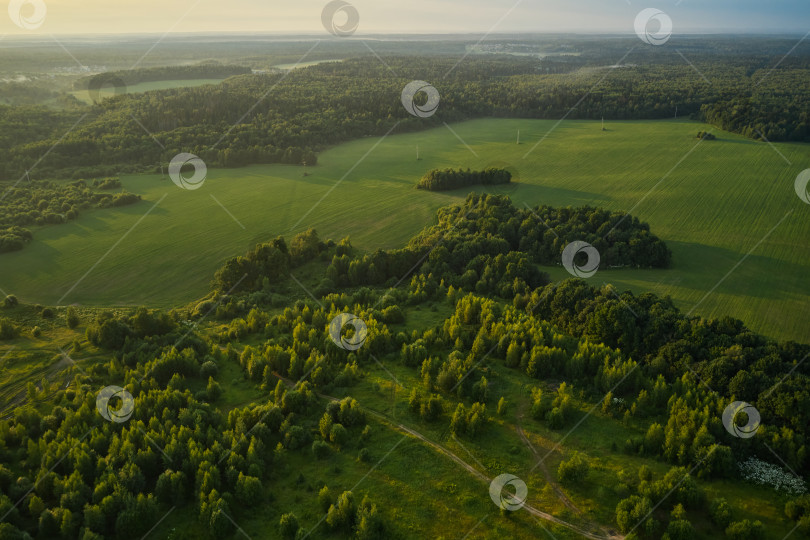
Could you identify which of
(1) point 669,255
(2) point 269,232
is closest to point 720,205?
(1) point 669,255

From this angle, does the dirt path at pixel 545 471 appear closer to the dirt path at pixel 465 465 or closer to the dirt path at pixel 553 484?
the dirt path at pixel 553 484

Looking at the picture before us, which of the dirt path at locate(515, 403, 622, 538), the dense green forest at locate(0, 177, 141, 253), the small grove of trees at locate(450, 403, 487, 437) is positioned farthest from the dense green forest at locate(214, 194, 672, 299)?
the dense green forest at locate(0, 177, 141, 253)

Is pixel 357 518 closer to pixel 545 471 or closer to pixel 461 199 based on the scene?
pixel 545 471

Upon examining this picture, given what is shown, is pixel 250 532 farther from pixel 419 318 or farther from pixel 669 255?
pixel 669 255

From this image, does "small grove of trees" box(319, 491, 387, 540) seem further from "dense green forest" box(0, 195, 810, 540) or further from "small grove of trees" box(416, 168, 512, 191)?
"small grove of trees" box(416, 168, 512, 191)

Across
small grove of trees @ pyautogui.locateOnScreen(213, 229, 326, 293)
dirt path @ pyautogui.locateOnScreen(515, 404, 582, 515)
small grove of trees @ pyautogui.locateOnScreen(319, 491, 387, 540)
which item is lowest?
small grove of trees @ pyautogui.locateOnScreen(319, 491, 387, 540)

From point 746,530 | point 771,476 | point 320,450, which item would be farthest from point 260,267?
point 746,530

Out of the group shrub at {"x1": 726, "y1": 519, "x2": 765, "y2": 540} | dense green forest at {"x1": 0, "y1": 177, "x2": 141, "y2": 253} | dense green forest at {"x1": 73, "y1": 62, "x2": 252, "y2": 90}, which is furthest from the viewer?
dense green forest at {"x1": 73, "y1": 62, "x2": 252, "y2": 90}
